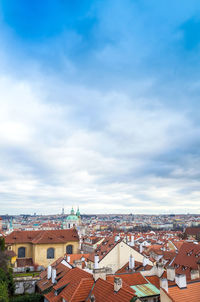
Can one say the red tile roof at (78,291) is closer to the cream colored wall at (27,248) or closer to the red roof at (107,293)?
the red roof at (107,293)

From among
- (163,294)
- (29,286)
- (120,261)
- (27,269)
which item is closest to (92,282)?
(163,294)

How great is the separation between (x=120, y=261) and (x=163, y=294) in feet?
69.9

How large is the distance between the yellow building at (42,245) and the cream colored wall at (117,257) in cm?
2803

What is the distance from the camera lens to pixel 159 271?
2733cm

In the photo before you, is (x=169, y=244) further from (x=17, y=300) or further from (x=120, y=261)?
(x=17, y=300)

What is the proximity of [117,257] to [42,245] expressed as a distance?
28.8 m

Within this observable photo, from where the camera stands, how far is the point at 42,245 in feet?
205

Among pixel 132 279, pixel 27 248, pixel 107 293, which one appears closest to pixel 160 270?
pixel 132 279

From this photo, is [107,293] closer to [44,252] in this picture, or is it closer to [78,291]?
[78,291]

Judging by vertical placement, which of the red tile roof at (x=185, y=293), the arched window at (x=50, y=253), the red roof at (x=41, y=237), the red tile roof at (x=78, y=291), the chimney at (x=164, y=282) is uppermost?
the chimney at (x=164, y=282)

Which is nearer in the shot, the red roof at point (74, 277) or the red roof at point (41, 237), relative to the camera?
the red roof at point (74, 277)

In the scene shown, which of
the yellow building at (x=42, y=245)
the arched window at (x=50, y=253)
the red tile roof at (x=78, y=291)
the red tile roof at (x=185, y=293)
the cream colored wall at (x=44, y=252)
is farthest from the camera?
the arched window at (x=50, y=253)

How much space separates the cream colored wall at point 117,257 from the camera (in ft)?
124

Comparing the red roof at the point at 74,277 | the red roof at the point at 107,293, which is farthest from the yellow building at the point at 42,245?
the red roof at the point at 107,293
